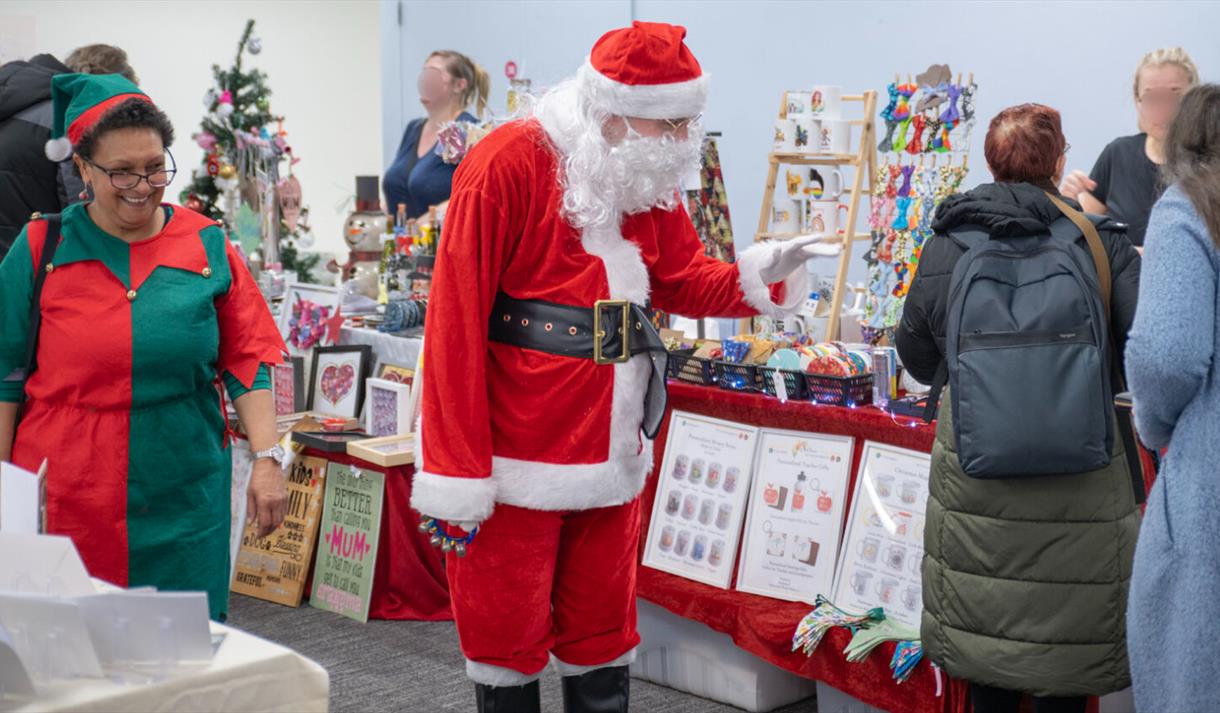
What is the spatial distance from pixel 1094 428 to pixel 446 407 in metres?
1.13

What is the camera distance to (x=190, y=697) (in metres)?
1.42

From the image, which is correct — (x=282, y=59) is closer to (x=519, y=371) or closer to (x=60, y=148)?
(x=60, y=148)

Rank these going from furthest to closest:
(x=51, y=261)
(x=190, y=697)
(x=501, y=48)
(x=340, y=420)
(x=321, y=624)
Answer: (x=501, y=48), (x=340, y=420), (x=321, y=624), (x=51, y=261), (x=190, y=697)

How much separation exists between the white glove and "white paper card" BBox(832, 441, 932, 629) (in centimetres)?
70

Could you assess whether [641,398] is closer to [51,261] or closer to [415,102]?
[51,261]

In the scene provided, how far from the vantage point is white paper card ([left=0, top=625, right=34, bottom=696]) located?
1.34 meters

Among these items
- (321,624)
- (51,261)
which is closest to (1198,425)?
(51,261)

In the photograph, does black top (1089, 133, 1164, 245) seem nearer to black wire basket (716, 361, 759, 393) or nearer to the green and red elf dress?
black wire basket (716, 361, 759, 393)

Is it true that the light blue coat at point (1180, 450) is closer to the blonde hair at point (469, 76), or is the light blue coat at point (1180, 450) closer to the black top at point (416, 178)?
the black top at point (416, 178)

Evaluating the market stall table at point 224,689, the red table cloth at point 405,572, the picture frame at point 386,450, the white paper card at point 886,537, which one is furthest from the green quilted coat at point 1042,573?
the red table cloth at point 405,572

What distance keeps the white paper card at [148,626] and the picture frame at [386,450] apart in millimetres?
2303

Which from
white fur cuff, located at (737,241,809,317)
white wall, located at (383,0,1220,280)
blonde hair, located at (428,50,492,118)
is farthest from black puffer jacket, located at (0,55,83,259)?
white wall, located at (383,0,1220,280)

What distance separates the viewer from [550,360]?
2.28m

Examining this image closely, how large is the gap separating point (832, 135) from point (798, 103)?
0.45 ft
